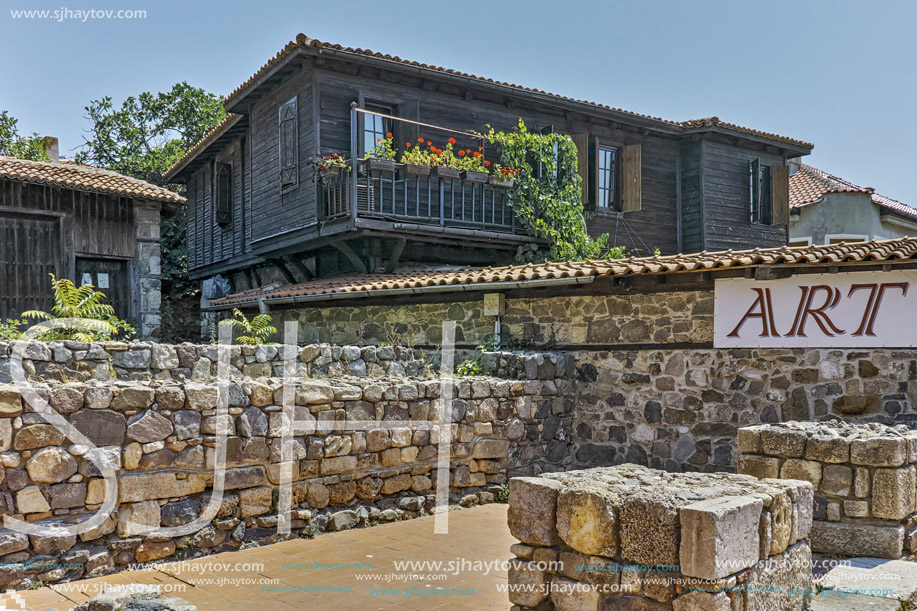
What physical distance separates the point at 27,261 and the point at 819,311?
1283 cm

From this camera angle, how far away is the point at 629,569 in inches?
128

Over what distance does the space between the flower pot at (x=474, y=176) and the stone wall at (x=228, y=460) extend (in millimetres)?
5894

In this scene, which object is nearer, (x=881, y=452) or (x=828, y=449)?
(x=881, y=452)

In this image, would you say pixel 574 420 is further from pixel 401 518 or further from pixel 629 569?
pixel 629 569

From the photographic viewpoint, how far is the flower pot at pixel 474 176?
502 inches

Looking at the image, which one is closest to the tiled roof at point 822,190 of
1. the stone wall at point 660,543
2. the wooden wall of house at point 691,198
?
the wooden wall of house at point 691,198

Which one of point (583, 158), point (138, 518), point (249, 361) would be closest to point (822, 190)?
point (583, 158)

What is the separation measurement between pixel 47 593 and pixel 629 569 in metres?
3.57

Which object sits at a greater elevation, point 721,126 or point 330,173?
point 721,126

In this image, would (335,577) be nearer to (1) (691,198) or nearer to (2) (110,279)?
(2) (110,279)

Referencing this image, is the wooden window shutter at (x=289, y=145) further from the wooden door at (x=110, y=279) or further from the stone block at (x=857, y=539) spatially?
the stone block at (x=857, y=539)

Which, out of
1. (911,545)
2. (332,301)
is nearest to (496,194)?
(332,301)

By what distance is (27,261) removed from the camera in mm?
13008

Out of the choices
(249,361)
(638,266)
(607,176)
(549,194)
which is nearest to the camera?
(638,266)
